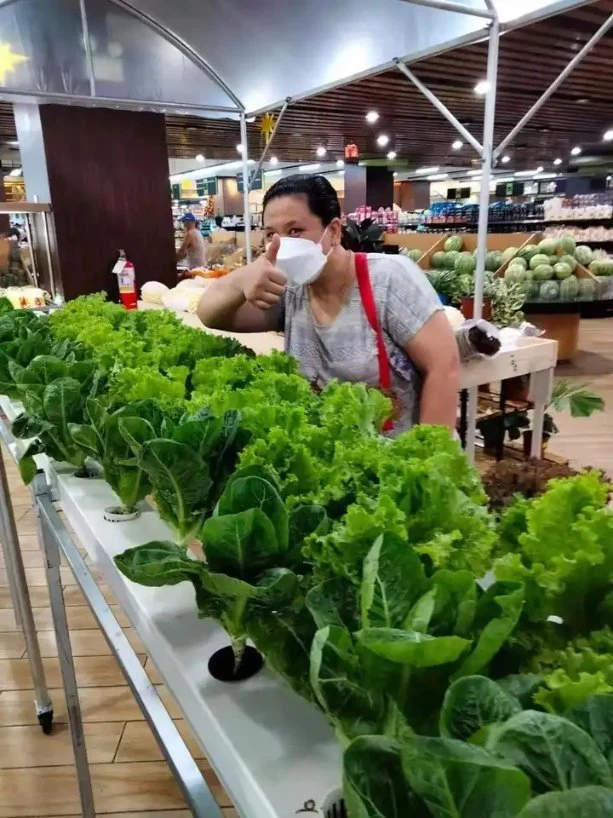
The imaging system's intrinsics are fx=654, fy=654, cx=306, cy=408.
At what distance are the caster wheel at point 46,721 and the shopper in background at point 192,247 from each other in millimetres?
5885

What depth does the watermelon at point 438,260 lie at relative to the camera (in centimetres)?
709

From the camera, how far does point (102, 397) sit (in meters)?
1.31

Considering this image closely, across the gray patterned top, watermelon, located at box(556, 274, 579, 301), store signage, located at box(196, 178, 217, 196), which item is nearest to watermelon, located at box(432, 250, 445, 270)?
watermelon, located at box(556, 274, 579, 301)

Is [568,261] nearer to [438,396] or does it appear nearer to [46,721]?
[438,396]

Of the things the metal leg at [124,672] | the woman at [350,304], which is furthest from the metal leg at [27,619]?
the woman at [350,304]

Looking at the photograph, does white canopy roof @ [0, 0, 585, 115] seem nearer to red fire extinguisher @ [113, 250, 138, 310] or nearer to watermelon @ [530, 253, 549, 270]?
red fire extinguisher @ [113, 250, 138, 310]

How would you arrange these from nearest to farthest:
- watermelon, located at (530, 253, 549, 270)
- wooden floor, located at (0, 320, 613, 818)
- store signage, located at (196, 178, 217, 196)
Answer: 1. wooden floor, located at (0, 320, 613, 818)
2. watermelon, located at (530, 253, 549, 270)
3. store signage, located at (196, 178, 217, 196)

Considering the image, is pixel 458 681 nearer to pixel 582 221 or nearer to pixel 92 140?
pixel 92 140

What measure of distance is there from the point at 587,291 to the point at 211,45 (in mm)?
4025

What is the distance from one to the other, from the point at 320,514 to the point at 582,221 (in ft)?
33.9

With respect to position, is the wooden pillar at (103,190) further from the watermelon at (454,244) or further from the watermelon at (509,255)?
the watermelon at (454,244)

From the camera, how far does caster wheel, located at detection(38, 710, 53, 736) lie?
6.82 ft

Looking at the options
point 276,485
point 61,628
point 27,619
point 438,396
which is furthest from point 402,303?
point 27,619

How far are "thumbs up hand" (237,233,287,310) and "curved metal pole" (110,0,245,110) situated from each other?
12.5ft
